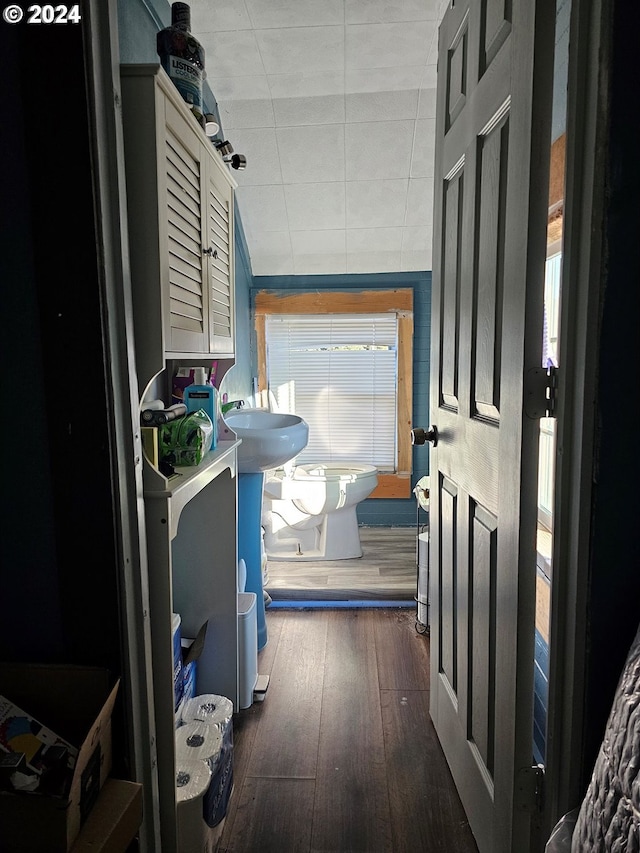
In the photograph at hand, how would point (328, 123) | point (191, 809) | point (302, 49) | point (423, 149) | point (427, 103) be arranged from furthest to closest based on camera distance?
point (423, 149) → point (328, 123) → point (427, 103) → point (302, 49) → point (191, 809)

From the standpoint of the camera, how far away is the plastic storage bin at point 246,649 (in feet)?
6.35

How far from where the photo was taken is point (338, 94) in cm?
262

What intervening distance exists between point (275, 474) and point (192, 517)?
1.84 metres

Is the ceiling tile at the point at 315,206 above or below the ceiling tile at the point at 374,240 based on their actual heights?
above

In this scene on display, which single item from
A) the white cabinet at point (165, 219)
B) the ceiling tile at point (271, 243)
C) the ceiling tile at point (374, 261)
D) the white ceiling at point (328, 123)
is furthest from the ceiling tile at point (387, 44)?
the ceiling tile at point (374, 261)

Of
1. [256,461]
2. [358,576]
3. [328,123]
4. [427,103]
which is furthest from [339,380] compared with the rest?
[256,461]

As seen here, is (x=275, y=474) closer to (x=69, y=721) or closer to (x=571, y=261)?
(x=69, y=721)

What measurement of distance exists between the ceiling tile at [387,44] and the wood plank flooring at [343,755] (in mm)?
2434

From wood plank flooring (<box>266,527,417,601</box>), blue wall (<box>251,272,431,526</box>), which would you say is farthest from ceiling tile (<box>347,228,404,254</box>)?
wood plank flooring (<box>266,527,417,601</box>)

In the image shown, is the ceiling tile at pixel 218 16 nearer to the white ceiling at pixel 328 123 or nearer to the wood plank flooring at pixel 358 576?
the white ceiling at pixel 328 123

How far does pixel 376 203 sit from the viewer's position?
325cm

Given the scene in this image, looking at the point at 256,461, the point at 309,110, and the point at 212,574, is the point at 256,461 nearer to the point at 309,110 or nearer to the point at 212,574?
the point at 212,574

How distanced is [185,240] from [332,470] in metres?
2.47

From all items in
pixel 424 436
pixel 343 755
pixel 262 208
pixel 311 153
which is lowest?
pixel 343 755
